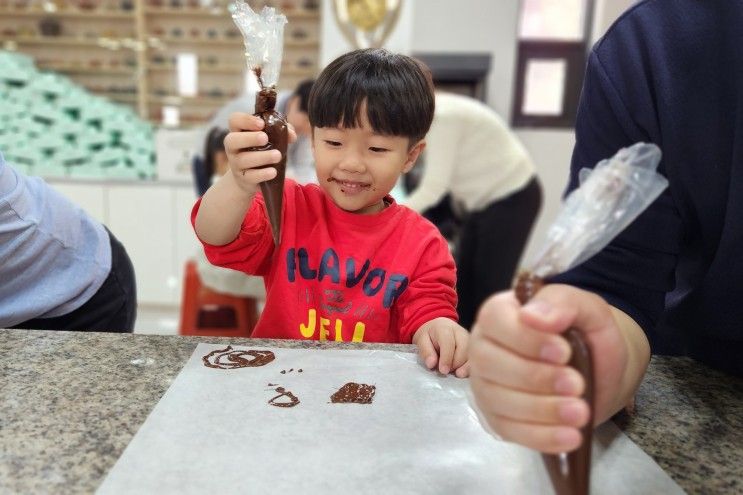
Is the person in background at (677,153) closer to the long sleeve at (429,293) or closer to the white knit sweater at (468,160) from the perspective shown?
the long sleeve at (429,293)

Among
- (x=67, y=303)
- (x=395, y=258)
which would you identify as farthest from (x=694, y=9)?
(x=67, y=303)

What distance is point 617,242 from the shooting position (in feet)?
2.65

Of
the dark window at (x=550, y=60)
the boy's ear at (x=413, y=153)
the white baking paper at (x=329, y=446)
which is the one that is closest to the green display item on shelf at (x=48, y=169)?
the dark window at (x=550, y=60)

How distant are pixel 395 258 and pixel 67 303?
62 centimetres

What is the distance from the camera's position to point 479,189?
9.54ft

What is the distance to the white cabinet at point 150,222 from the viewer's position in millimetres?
3801

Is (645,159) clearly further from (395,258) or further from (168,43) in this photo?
(168,43)

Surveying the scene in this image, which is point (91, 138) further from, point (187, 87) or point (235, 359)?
point (235, 359)

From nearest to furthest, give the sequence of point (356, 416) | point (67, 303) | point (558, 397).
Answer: point (558, 397) → point (356, 416) → point (67, 303)

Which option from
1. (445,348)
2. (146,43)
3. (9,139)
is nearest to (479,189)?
(445,348)

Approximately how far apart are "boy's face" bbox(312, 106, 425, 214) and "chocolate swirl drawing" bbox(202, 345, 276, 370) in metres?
0.30

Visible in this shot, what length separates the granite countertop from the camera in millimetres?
570

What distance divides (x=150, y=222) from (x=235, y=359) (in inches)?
130

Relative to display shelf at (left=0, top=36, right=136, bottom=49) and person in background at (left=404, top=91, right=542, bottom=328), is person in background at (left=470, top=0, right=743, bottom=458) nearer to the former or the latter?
person in background at (left=404, top=91, right=542, bottom=328)
